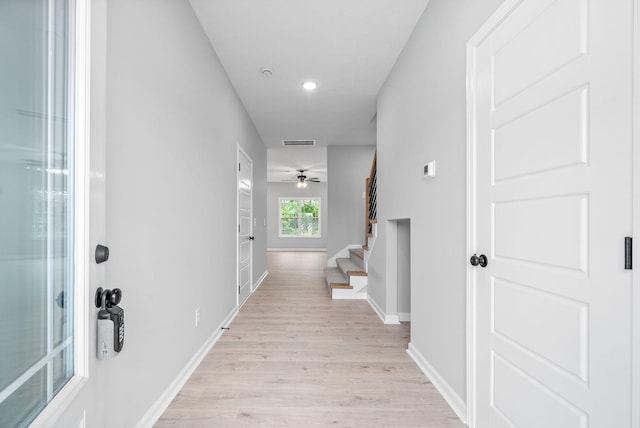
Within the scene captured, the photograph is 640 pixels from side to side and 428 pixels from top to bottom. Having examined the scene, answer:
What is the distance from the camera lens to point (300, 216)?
1202 cm

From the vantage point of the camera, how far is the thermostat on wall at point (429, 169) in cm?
209

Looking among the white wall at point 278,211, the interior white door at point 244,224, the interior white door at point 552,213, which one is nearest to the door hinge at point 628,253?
the interior white door at point 552,213

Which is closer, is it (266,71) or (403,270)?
(266,71)

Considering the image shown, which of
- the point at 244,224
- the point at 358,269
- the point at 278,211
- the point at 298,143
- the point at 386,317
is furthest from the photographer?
the point at 278,211

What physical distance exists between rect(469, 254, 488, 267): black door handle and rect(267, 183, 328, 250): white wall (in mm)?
10299

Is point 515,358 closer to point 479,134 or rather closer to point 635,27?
point 479,134

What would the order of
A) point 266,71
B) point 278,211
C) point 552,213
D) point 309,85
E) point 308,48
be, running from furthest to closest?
point 278,211 → point 309,85 → point 266,71 → point 308,48 → point 552,213

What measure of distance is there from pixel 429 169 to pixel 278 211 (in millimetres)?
10135

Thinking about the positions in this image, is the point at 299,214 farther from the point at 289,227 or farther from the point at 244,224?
the point at 244,224

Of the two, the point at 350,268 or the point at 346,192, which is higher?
the point at 346,192

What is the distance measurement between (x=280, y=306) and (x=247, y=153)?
2153mm

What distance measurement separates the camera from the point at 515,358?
1.32 m

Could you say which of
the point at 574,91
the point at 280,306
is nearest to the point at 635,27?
the point at 574,91

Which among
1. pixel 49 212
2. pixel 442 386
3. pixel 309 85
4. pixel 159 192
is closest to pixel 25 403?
pixel 49 212
